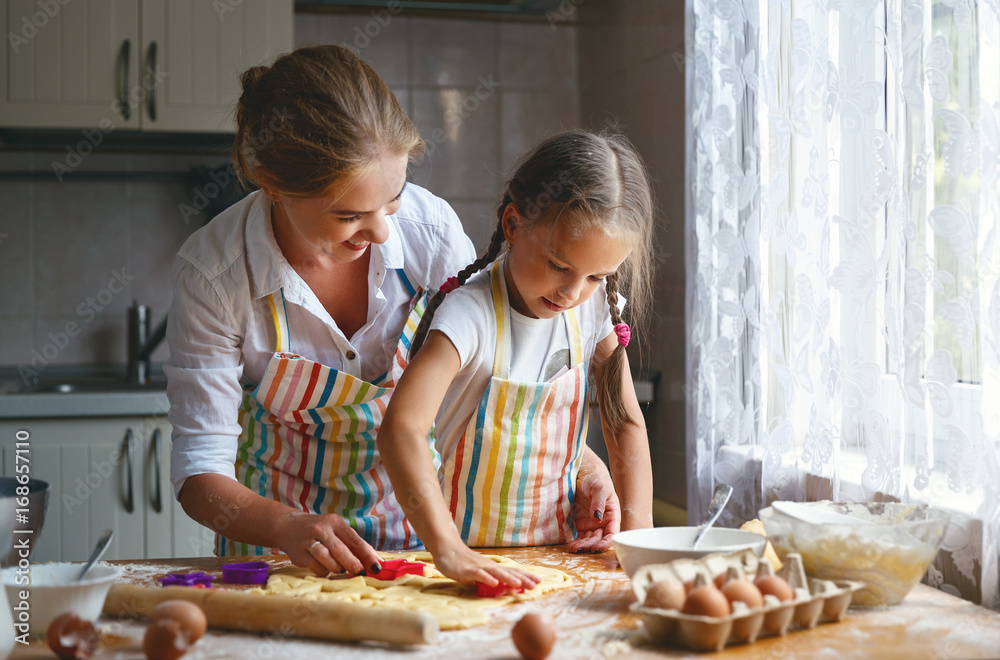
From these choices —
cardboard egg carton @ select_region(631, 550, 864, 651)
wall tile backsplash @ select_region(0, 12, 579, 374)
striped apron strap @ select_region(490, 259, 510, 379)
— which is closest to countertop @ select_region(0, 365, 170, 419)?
wall tile backsplash @ select_region(0, 12, 579, 374)

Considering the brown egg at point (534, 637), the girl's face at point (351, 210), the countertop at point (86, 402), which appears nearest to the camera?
the brown egg at point (534, 637)

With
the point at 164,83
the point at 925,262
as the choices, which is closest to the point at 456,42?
the point at 164,83

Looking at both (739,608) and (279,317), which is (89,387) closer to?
(279,317)

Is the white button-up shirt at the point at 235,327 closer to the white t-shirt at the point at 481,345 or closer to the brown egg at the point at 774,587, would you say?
the white t-shirt at the point at 481,345

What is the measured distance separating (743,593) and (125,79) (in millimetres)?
2153

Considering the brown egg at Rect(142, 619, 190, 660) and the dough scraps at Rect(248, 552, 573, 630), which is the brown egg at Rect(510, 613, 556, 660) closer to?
the dough scraps at Rect(248, 552, 573, 630)

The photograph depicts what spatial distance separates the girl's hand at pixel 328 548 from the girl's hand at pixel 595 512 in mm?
277

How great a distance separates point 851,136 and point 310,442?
868mm

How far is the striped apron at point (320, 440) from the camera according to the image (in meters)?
1.21

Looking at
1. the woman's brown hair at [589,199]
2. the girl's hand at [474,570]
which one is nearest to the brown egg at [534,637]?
the girl's hand at [474,570]

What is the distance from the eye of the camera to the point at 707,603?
0.74 m

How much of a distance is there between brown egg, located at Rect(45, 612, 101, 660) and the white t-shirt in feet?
1.62

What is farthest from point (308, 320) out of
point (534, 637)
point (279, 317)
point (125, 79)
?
point (125, 79)

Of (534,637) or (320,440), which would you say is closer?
(534,637)
